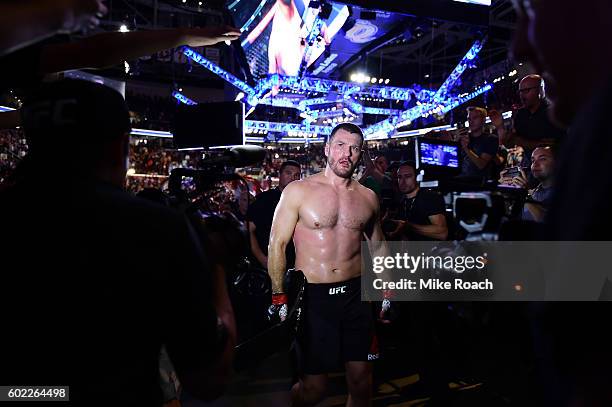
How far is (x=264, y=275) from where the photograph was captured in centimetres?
580

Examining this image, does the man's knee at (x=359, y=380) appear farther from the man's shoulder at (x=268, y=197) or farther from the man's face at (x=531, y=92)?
the man's face at (x=531, y=92)

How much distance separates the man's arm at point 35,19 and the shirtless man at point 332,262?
2836mm

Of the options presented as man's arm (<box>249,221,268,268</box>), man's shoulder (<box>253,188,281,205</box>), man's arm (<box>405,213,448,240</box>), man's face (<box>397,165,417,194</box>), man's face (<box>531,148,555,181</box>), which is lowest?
man's arm (<box>249,221,268,268</box>)

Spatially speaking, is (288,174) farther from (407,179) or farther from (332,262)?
(332,262)

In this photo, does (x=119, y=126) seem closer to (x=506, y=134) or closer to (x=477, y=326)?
(x=477, y=326)

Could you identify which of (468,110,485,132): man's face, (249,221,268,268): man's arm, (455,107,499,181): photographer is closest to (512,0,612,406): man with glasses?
(455,107,499,181): photographer

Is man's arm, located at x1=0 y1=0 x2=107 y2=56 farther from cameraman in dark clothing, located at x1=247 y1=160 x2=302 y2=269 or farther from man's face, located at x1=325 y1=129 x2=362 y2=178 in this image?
cameraman in dark clothing, located at x1=247 y1=160 x2=302 y2=269

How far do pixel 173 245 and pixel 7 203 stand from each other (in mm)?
423

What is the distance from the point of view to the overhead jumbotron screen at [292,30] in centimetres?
750

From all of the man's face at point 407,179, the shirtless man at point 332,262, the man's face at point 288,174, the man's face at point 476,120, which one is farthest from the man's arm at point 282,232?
the man's face at point 476,120

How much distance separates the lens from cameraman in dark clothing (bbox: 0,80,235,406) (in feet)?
3.37

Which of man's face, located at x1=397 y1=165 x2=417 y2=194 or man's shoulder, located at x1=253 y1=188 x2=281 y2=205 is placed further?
man's shoulder, located at x1=253 y1=188 x2=281 y2=205

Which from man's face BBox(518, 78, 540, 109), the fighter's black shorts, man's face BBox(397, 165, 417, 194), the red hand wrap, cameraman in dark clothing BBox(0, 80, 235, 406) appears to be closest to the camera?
cameraman in dark clothing BBox(0, 80, 235, 406)

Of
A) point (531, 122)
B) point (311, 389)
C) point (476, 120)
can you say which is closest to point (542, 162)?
point (531, 122)
